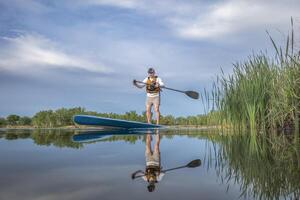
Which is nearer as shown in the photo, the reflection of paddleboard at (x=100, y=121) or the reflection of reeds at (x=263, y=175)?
the reflection of reeds at (x=263, y=175)

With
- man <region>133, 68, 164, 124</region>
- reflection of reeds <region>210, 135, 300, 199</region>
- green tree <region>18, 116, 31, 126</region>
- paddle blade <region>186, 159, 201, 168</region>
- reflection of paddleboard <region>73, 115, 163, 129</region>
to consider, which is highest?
man <region>133, 68, 164, 124</region>

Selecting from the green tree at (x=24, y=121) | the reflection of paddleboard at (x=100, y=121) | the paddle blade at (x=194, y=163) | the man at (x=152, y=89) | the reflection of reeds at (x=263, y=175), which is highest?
the man at (x=152, y=89)

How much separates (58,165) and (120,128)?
22.4ft

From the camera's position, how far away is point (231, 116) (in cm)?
676

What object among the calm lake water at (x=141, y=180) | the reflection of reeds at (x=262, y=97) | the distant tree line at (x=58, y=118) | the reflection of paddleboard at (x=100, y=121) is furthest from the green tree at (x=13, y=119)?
the calm lake water at (x=141, y=180)

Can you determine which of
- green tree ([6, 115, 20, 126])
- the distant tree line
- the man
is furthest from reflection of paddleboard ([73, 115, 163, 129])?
green tree ([6, 115, 20, 126])

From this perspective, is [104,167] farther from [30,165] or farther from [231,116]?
[231,116]

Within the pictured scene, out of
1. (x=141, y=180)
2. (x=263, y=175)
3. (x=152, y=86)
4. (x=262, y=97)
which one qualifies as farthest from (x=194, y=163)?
(x=152, y=86)

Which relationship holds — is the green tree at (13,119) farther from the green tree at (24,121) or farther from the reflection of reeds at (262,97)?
the reflection of reeds at (262,97)

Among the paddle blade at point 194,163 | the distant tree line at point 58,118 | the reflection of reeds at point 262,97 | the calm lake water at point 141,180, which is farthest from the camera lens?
the distant tree line at point 58,118

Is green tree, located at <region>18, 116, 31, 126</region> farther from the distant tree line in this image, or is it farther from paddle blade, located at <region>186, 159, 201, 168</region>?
paddle blade, located at <region>186, 159, 201, 168</region>

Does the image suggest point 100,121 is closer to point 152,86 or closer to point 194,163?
point 152,86

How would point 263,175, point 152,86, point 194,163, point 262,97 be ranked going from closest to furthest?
point 263,175 → point 194,163 → point 262,97 → point 152,86

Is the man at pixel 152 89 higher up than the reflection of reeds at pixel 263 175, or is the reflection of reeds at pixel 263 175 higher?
the man at pixel 152 89
